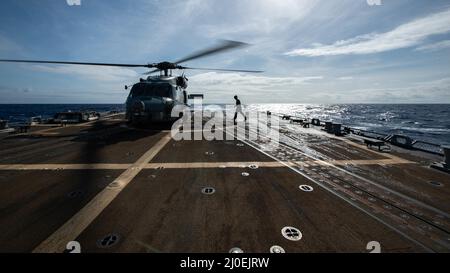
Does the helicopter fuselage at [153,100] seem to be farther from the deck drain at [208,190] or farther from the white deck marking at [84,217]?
the deck drain at [208,190]

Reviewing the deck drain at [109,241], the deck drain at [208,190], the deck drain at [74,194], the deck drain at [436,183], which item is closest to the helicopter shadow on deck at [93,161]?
the deck drain at [74,194]

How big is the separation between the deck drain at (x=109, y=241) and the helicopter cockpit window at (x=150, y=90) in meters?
13.3

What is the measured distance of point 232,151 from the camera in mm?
10180

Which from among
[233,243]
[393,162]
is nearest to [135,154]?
[233,243]

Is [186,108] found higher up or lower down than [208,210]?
higher up

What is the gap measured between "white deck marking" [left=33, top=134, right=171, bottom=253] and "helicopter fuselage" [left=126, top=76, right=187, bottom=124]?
8089mm

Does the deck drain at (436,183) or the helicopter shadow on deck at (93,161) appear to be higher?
the helicopter shadow on deck at (93,161)

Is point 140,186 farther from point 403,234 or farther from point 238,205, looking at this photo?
point 403,234

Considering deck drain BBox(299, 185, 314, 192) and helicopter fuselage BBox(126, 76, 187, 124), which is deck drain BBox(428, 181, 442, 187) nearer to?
deck drain BBox(299, 185, 314, 192)

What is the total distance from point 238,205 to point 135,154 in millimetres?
5995

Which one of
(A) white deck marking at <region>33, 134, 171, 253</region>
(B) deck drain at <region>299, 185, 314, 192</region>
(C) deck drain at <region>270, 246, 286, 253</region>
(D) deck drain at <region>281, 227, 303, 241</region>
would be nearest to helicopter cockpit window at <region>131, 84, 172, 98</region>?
(A) white deck marking at <region>33, 134, 171, 253</region>

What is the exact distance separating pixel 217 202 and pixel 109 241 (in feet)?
7.41

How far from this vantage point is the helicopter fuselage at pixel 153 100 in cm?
1448

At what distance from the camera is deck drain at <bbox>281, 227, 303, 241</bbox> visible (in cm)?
377
